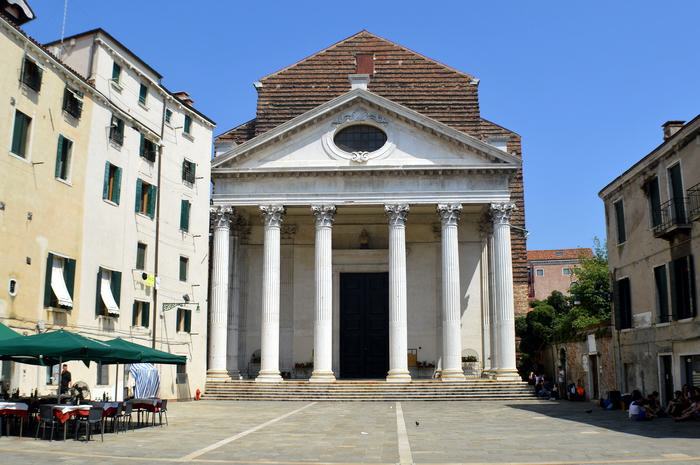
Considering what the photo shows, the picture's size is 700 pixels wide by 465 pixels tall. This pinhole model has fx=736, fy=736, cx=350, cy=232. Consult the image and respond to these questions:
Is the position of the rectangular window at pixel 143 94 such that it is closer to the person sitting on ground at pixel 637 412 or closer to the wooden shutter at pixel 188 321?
the wooden shutter at pixel 188 321

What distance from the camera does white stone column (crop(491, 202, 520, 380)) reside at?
34.4 metres

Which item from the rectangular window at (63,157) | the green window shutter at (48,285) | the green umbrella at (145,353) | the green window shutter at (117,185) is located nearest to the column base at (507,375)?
the green umbrella at (145,353)

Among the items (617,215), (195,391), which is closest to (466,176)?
(617,215)

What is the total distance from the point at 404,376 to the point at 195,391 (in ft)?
31.2

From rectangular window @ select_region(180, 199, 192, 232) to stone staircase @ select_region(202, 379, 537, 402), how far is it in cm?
750

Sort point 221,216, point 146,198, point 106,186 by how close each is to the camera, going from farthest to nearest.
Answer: point 221,216
point 146,198
point 106,186

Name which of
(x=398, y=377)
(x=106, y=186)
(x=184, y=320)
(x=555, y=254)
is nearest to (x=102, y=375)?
(x=184, y=320)

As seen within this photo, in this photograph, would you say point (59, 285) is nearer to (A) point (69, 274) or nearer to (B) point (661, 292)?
(A) point (69, 274)

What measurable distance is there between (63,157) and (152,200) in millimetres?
5781

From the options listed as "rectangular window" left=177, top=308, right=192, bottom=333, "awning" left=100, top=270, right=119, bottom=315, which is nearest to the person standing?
"awning" left=100, top=270, right=119, bottom=315

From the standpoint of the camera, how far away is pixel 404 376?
112 ft

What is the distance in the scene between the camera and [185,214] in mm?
32406

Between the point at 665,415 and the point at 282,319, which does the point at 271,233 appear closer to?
the point at 282,319

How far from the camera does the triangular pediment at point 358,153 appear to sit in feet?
118
